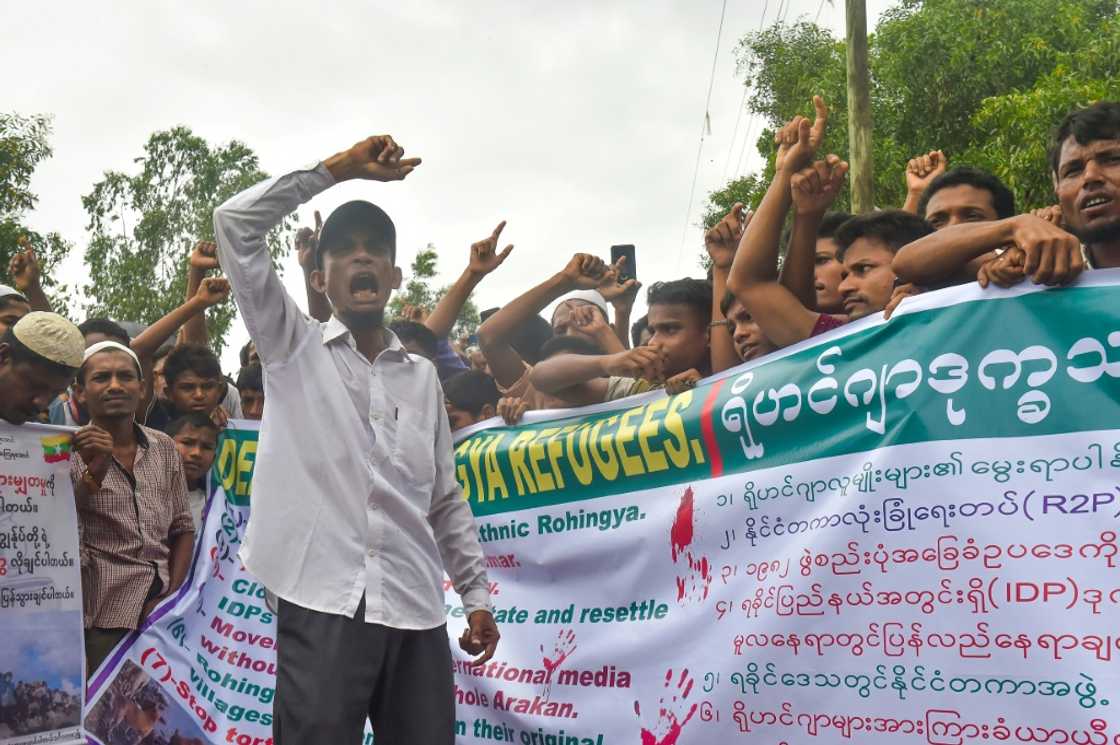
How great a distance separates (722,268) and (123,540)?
101 inches

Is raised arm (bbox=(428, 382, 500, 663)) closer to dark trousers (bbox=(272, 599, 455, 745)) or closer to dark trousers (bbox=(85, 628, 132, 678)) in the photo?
dark trousers (bbox=(272, 599, 455, 745))

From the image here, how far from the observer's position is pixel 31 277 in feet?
19.4

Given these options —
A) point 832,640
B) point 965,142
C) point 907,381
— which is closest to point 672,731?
point 832,640

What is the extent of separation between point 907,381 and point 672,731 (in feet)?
4.03

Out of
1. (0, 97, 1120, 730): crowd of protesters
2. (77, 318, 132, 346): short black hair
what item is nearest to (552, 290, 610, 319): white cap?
(0, 97, 1120, 730): crowd of protesters

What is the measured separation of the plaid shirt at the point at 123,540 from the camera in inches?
175

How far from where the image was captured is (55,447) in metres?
4.38

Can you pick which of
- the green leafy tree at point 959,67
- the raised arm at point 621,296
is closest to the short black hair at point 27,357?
the raised arm at point 621,296

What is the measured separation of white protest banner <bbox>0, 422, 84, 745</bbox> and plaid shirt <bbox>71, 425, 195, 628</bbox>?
0.10m

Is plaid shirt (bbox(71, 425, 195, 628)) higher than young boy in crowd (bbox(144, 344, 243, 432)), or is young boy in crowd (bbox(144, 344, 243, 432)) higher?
young boy in crowd (bbox(144, 344, 243, 432))

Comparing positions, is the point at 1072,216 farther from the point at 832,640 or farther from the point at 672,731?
the point at 672,731

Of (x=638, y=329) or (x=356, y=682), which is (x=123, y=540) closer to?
(x=356, y=682)

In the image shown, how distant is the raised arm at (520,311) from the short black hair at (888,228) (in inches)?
51.1

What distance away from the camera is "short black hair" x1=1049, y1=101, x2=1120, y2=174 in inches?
115
